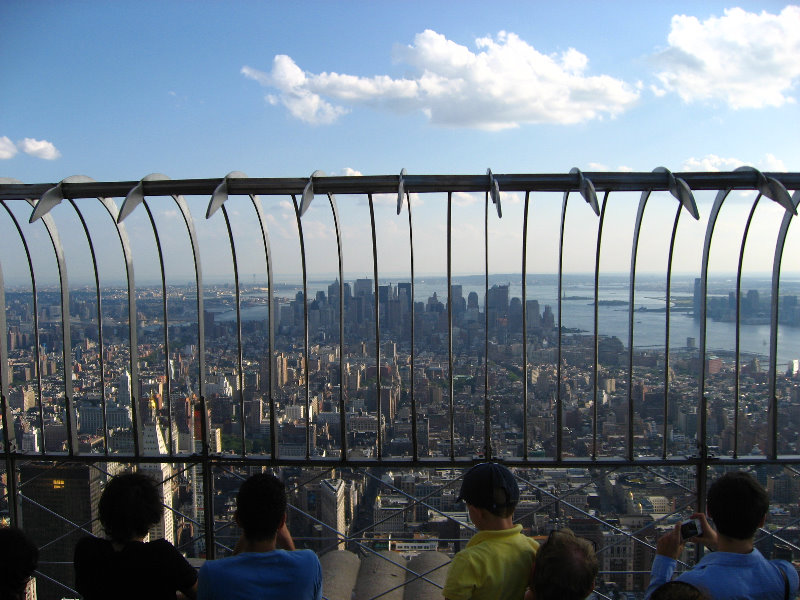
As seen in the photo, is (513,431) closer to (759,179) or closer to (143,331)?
(759,179)

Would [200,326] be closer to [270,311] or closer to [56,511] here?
[270,311]

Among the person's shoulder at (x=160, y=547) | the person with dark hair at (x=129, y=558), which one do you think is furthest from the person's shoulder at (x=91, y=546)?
the person's shoulder at (x=160, y=547)

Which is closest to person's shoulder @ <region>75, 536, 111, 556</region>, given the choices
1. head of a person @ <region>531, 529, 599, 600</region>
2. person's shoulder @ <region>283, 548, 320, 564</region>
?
person's shoulder @ <region>283, 548, 320, 564</region>

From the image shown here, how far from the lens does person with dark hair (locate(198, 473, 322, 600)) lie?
88.7 inches

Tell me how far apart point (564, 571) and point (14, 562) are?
2.02 meters

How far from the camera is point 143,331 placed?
4.16 metres

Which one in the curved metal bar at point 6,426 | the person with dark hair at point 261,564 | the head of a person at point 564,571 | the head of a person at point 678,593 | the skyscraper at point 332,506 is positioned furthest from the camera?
the curved metal bar at point 6,426

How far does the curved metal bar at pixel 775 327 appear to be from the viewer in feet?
12.2

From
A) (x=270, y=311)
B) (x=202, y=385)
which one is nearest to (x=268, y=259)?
(x=270, y=311)

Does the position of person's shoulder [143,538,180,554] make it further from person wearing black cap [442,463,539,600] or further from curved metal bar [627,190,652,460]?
curved metal bar [627,190,652,460]

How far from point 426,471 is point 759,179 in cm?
276

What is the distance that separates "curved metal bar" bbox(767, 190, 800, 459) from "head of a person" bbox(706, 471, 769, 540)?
1731mm

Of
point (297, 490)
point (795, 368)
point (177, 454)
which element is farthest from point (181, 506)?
point (795, 368)

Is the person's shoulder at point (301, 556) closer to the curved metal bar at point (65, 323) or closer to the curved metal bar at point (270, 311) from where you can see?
the curved metal bar at point (270, 311)
